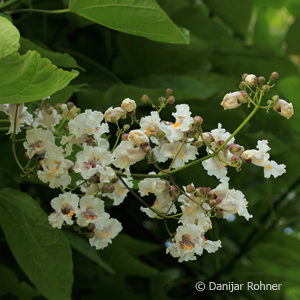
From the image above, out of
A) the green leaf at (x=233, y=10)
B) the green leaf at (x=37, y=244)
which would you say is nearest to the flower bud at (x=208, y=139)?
the green leaf at (x=37, y=244)

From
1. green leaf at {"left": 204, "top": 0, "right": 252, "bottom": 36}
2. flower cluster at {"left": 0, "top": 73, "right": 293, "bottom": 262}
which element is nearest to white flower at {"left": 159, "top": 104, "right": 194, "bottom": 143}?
flower cluster at {"left": 0, "top": 73, "right": 293, "bottom": 262}

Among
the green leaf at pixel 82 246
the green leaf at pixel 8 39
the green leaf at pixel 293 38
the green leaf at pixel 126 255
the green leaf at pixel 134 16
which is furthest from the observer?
the green leaf at pixel 293 38

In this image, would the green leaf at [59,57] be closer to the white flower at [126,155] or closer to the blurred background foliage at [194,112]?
the blurred background foliage at [194,112]

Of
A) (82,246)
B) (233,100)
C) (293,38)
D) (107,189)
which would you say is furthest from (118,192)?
(293,38)

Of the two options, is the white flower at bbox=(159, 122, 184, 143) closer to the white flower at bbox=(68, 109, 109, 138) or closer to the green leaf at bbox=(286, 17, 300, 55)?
the white flower at bbox=(68, 109, 109, 138)

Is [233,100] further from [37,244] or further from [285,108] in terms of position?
[37,244]

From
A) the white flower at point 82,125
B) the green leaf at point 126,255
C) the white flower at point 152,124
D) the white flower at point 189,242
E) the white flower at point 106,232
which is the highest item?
the white flower at point 152,124
